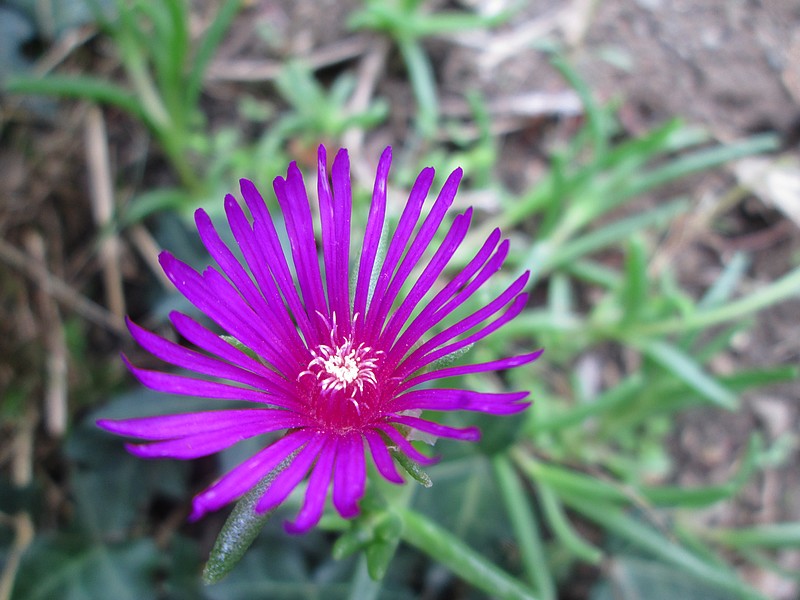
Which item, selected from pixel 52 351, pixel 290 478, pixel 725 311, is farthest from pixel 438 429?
pixel 52 351

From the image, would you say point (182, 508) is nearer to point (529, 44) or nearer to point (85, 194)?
point (85, 194)

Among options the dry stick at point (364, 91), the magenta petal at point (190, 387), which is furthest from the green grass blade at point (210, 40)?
the magenta petal at point (190, 387)

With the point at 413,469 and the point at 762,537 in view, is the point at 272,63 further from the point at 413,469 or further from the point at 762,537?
the point at 762,537

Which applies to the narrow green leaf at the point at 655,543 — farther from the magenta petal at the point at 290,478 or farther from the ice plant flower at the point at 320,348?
the magenta petal at the point at 290,478

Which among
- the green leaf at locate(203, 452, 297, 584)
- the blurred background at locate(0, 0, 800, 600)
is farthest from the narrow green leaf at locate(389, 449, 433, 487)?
the blurred background at locate(0, 0, 800, 600)

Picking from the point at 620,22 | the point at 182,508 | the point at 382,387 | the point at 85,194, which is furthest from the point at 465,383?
the point at 620,22
